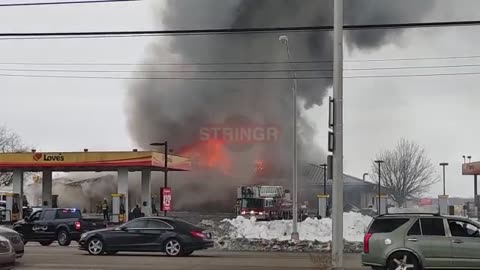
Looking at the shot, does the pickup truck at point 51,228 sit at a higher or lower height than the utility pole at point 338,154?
lower

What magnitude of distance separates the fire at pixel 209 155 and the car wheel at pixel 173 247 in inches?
1580

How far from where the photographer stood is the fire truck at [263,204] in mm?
42906

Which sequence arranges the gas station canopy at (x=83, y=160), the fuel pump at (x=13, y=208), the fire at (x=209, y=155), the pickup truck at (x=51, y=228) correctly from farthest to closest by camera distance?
the fire at (x=209, y=155)
the fuel pump at (x=13, y=208)
the gas station canopy at (x=83, y=160)
the pickup truck at (x=51, y=228)

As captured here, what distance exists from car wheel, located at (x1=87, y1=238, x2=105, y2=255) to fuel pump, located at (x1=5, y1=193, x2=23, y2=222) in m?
22.5

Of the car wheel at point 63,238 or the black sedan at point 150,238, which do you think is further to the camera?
the car wheel at point 63,238

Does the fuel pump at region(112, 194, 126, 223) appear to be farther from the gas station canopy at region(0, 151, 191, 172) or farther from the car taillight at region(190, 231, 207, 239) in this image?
the car taillight at region(190, 231, 207, 239)

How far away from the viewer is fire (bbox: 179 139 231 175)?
60125 mm

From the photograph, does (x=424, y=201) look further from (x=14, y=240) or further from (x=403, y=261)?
(x=14, y=240)

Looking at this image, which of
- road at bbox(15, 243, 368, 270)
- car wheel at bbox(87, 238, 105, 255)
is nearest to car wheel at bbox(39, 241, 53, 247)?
road at bbox(15, 243, 368, 270)

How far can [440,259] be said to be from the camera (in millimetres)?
13508

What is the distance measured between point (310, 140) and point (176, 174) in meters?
14.0

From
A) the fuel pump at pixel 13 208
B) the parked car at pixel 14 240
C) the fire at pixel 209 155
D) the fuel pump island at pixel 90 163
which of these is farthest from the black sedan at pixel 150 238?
the fire at pixel 209 155

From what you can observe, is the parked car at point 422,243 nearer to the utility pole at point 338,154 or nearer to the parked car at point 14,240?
the utility pole at point 338,154

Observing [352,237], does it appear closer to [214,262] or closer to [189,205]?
[214,262]
